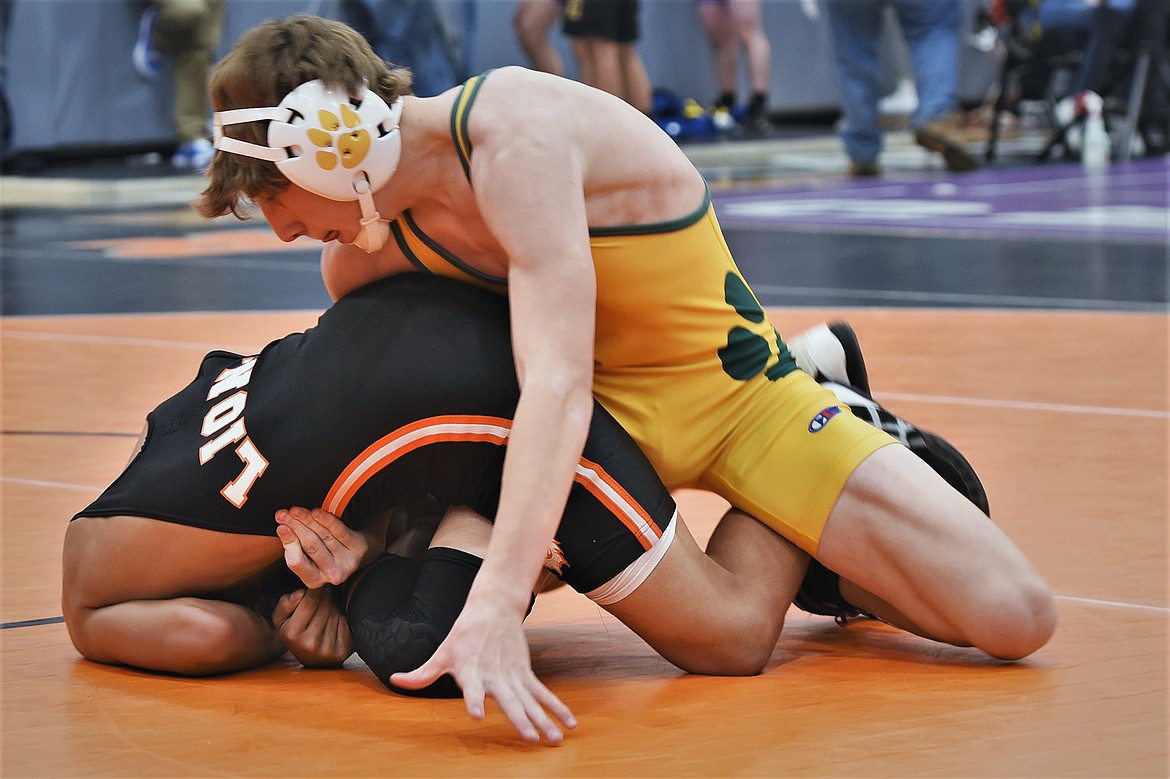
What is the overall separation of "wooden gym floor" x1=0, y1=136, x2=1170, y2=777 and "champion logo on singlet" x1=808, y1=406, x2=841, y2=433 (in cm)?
33

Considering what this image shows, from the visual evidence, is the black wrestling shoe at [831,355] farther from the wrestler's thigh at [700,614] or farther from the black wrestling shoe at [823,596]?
the wrestler's thigh at [700,614]

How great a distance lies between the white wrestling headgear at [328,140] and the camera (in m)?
2.41

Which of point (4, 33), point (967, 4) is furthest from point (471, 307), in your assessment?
point (967, 4)

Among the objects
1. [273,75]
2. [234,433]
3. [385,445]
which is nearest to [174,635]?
[234,433]

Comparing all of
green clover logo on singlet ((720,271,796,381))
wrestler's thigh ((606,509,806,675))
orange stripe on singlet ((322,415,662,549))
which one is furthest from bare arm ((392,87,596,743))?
green clover logo on singlet ((720,271,796,381))

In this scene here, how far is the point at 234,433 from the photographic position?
247cm

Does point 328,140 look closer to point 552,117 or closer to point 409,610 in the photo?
point 552,117

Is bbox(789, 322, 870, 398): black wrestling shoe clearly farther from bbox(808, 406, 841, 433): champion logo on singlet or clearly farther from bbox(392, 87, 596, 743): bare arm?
bbox(392, 87, 596, 743): bare arm

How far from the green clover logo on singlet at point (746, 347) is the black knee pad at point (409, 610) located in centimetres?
50

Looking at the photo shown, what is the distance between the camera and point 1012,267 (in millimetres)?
7109

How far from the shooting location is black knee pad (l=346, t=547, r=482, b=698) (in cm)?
239

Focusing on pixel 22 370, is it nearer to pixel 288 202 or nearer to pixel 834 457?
pixel 288 202

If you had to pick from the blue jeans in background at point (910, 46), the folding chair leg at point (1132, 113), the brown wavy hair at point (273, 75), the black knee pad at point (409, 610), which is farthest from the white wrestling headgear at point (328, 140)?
the folding chair leg at point (1132, 113)

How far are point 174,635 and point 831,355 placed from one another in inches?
46.4
